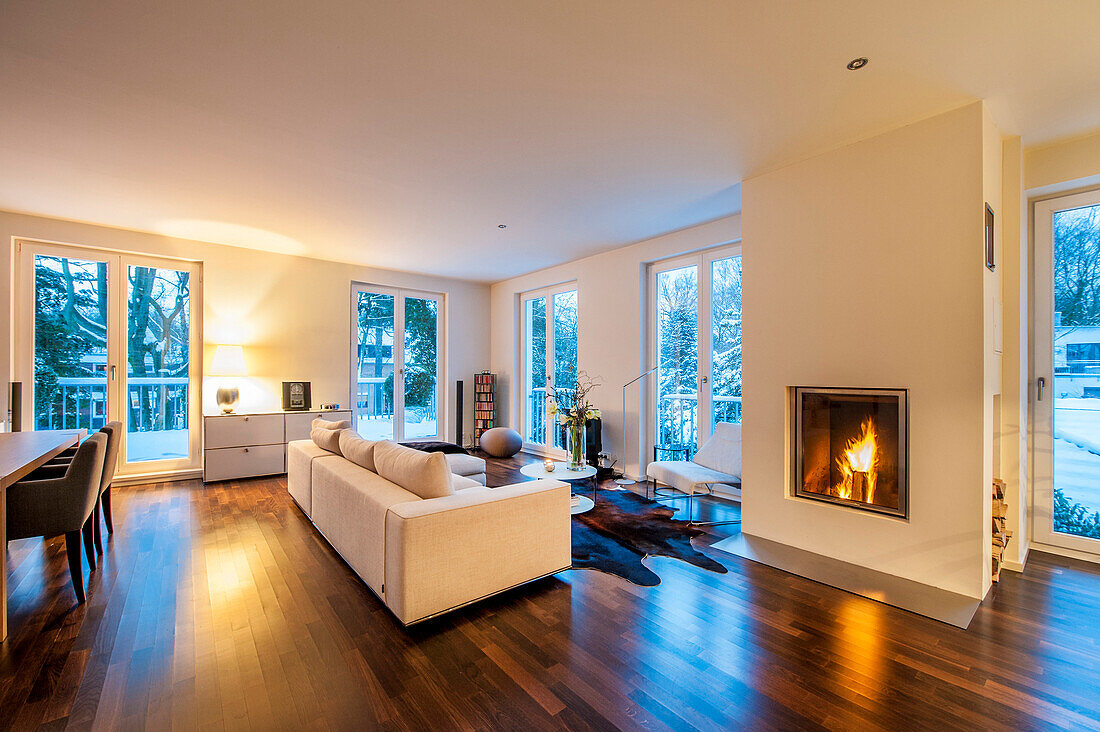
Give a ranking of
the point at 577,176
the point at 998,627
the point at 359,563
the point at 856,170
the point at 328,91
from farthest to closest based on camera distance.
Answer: the point at 577,176 < the point at 856,170 < the point at 359,563 < the point at 328,91 < the point at 998,627

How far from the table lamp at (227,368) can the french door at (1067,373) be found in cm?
698

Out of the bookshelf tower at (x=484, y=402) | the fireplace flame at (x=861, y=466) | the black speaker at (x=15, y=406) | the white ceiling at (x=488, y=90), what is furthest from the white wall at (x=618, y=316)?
the black speaker at (x=15, y=406)

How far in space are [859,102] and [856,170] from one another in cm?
49

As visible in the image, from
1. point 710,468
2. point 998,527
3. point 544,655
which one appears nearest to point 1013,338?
point 998,527

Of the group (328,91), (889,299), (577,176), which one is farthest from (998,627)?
(328,91)

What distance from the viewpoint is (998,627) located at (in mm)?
2164

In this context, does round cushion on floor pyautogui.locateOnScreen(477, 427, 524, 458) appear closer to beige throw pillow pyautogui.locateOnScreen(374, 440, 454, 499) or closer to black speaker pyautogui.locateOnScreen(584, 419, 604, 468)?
black speaker pyautogui.locateOnScreen(584, 419, 604, 468)

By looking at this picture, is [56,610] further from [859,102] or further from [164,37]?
[859,102]

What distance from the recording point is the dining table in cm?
195

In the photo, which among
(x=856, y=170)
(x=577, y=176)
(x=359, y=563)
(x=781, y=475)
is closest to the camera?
(x=359, y=563)

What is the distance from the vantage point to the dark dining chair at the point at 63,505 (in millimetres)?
2250

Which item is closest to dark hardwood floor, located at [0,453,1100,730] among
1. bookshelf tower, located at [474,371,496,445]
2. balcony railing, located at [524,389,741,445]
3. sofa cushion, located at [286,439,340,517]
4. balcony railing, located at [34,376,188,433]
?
sofa cushion, located at [286,439,340,517]

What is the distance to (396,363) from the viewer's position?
6.73 meters

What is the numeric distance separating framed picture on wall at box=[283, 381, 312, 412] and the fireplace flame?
552 centimetres
